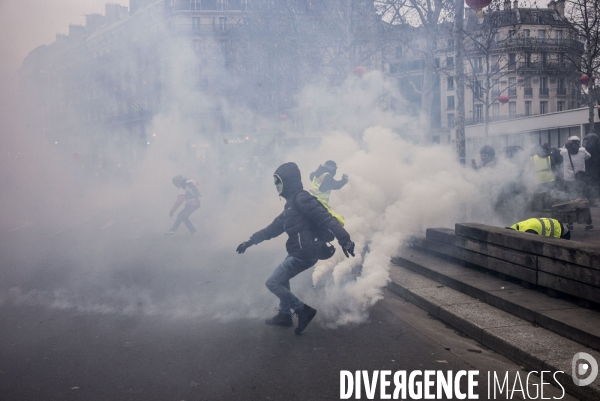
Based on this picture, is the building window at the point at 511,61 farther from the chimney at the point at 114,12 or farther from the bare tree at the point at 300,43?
the chimney at the point at 114,12

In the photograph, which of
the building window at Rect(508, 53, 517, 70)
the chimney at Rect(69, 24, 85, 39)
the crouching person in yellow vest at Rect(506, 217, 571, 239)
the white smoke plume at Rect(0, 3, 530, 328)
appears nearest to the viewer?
the crouching person in yellow vest at Rect(506, 217, 571, 239)

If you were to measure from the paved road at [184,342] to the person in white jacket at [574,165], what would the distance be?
584 centimetres

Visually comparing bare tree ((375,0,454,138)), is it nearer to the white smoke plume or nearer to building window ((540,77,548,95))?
the white smoke plume

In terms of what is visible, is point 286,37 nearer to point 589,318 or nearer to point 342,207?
point 342,207

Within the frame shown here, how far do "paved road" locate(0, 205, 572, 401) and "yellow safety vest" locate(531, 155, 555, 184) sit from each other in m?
5.04

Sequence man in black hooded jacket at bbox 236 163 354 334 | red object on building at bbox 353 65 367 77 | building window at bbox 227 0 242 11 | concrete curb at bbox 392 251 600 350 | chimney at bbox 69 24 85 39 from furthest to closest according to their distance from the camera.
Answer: chimney at bbox 69 24 85 39
building window at bbox 227 0 242 11
red object on building at bbox 353 65 367 77
man in black hooded jacket at bbox 236 163 354 334
concrete curb at bbox 392 251 600 350

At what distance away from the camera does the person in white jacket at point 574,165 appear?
409 inches

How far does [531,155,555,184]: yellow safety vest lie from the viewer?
33.1ft

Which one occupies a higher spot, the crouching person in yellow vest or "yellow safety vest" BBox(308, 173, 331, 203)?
"yellow safety vest" BBox(308, 173, 331, 203)

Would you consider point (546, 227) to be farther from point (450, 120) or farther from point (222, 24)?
point (450, 120)

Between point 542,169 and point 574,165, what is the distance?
2.83 ft

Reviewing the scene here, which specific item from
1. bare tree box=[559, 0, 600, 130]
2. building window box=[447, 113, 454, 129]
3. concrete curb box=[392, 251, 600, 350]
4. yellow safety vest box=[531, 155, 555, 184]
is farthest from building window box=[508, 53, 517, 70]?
building window box=[447, 113, 454, 129]

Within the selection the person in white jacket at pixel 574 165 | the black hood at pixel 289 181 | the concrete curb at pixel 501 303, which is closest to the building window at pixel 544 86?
the person in white jacket at pixel 574 165

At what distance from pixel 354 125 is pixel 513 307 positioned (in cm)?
1170
